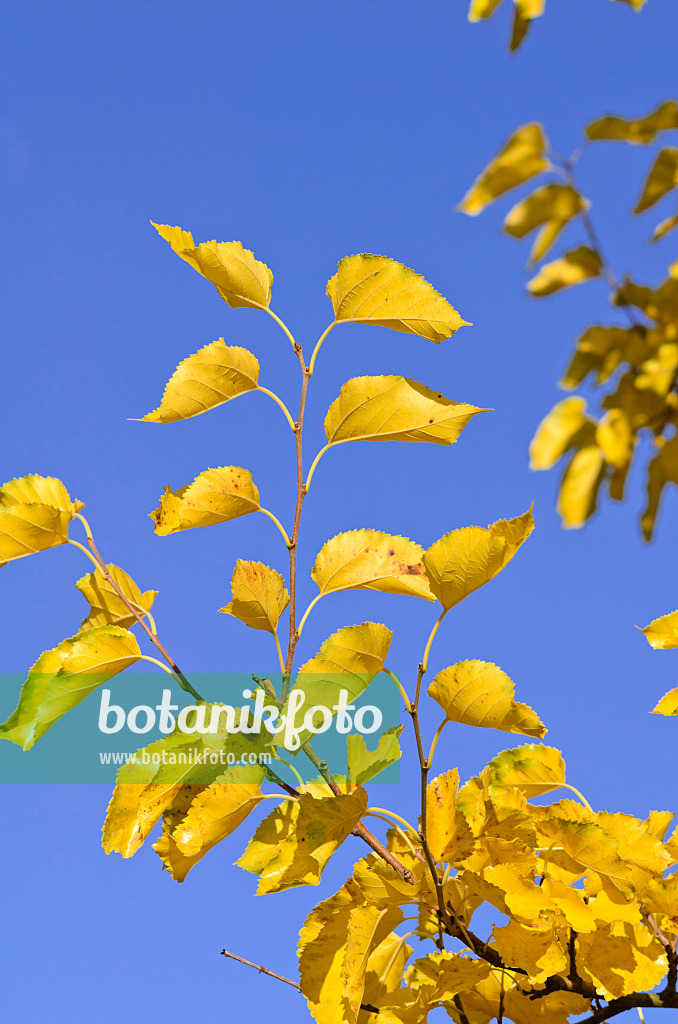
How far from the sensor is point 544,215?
590 millimetres

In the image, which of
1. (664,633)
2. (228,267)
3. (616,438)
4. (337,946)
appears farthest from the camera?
(664,633)

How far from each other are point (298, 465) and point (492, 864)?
0.62 metres

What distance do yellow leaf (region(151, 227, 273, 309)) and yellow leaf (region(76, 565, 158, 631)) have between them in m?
0.46

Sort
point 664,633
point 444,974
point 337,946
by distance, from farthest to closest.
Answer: point 664,633
point 337,946
point 444,974

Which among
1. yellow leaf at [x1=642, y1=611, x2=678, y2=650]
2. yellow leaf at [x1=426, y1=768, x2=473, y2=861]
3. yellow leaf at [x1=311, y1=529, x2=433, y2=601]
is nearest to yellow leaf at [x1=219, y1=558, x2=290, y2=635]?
yellow leaf at [x1=311, y1=529, x2=433, y2=601]

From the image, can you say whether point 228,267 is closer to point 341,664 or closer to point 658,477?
point 341,664

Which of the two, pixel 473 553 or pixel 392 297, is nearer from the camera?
pixel 473 553

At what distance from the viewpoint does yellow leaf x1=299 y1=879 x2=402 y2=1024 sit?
1002 mm

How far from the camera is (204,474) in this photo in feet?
3.85

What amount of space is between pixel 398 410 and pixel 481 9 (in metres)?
0.60

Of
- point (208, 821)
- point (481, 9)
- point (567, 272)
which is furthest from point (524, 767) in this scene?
point (481, 9)

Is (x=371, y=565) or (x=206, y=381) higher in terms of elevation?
(x=206, y=381)

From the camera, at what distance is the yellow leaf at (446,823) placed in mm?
1074

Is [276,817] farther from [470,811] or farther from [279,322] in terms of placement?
[279,322]
